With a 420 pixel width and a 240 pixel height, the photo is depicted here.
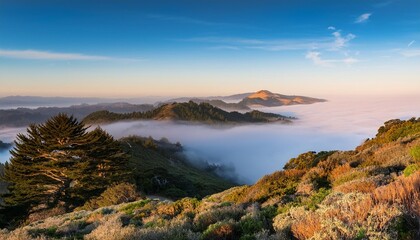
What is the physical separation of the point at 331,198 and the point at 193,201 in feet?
20.2

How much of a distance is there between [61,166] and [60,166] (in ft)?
0.33

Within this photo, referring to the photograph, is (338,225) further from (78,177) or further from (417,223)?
(78,177)

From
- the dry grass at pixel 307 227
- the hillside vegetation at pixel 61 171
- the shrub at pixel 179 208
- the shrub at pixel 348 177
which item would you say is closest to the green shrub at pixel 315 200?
the dry grass at pixel 307 227

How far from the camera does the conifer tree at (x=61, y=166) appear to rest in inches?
1383

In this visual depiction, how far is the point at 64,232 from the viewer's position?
35.1 ft

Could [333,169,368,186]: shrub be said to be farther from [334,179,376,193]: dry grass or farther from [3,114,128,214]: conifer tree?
[3,114,128,214]: conifer tree

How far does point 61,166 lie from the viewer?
36375 millimetres

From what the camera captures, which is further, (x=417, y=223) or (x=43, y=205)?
(x=43, y=205)

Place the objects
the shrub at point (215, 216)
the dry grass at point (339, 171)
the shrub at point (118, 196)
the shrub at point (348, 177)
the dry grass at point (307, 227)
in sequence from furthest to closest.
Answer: the shrub at point (118, 196) → the dry grass at point (339, 171) → the shrub at point (348, 177) → the shrub at point (215, 216) → the dry grass at point (307, 227)

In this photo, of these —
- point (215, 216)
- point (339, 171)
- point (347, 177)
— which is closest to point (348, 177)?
point (347, 177)

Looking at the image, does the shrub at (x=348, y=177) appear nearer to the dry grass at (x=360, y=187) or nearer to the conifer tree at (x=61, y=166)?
the dry grass at (x=360, y=187)

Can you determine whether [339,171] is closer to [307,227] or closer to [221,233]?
[221,233]

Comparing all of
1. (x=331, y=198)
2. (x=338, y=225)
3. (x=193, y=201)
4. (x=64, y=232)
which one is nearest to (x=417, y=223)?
(x=338, y=225)

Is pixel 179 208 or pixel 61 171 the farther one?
pixel 61 171
